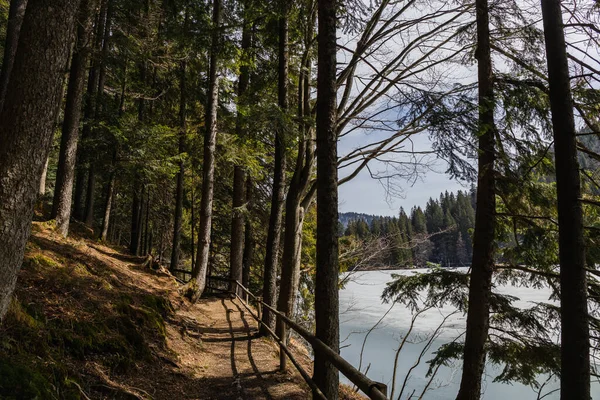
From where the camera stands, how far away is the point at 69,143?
9031 mm

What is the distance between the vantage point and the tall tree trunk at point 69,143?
880cm

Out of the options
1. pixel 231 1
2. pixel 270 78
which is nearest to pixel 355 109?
pixel 270 78

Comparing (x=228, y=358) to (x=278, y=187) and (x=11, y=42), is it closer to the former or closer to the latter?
(x=278, y=187)

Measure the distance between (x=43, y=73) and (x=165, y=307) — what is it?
19.2 ft

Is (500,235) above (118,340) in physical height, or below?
above

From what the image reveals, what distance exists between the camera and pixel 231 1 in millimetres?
8430

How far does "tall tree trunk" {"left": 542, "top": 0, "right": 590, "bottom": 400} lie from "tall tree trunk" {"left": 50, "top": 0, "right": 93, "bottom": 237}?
9767 millimetres

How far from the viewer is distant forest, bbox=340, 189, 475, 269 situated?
11875 mm

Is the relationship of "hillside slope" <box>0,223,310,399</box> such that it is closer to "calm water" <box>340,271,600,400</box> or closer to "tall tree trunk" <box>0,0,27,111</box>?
"tall tree trunk" <box>0,0,27,111</box>

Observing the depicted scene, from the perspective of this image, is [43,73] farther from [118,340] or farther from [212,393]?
[212,393]

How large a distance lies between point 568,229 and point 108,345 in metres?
6.33

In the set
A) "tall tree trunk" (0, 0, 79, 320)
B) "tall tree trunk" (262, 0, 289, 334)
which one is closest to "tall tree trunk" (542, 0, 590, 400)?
"tall tree trunk" (262, 0, 289, 334)

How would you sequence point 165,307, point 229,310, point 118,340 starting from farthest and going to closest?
1. point 229,310
2. point 165,307
3. point 118,340

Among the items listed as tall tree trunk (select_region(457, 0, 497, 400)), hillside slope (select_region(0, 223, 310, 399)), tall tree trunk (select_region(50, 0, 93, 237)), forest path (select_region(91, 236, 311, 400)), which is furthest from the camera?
tall tree trunk (select_region(50, 0, 93, 237))
